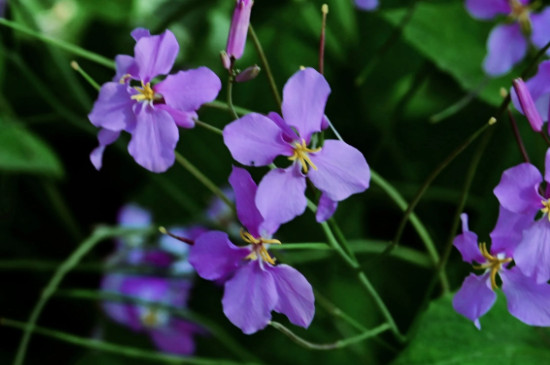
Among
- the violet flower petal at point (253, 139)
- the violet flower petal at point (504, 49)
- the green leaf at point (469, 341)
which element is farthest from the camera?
the violet flower petal at point (504, 49)

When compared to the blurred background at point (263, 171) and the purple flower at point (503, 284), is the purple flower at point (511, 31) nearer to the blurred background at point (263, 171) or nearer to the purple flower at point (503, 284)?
the blurred background at point (263, 171)

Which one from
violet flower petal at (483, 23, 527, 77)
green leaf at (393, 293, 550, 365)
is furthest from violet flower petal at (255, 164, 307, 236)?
violet flower petal at (483, 23, 527, 77)

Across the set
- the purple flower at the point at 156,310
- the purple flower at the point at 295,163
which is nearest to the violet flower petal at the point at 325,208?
the purple flower at the point at 295,163

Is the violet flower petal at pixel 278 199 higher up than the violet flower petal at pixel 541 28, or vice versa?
the violet flower petal at pixel 278 199

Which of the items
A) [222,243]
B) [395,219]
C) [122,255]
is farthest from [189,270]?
[222,243]

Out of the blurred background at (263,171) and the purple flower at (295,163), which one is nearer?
the purple flower at (295,163)

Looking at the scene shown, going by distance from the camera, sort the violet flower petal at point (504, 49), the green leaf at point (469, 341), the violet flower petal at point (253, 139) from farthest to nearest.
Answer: the violet flower petal at point (504, 49), the green leaf at point (469, 341), the violet flower petal at point (253, 139)

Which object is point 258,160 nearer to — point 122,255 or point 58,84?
point 122,255
